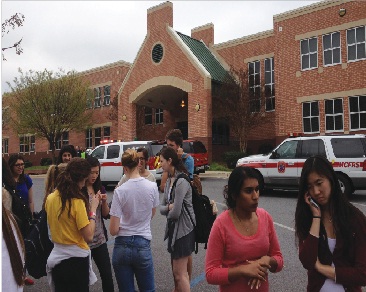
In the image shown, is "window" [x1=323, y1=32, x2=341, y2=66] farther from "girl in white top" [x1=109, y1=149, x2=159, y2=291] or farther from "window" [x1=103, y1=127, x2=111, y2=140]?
"girl in white top" [x1=109, y1=149, x2=159, y2=291]

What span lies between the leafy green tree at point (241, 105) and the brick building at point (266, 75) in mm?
518

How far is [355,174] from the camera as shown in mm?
11156

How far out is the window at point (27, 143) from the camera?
3819 centimetres

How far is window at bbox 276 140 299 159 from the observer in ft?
40.0

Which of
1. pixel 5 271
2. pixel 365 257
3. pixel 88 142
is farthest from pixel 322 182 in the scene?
pixel 88 142

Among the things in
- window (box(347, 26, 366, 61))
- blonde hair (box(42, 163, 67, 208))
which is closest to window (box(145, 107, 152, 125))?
window (box(347, 26, 366, 61))

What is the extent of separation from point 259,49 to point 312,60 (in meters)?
4.96

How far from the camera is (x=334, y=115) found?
21.0 metres

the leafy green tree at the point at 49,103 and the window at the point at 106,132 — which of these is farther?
the window at the point at 106,132

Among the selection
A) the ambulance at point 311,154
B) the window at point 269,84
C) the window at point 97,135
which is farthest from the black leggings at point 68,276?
the window at point 97,135

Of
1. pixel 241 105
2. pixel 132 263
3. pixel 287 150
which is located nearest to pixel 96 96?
pixel 241 105

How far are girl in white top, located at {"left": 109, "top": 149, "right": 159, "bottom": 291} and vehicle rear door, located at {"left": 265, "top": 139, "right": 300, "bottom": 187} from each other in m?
9.13

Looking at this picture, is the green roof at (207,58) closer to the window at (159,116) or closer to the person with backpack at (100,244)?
the window at (159,116)

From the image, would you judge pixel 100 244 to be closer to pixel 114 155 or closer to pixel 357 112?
pixel 114 155
